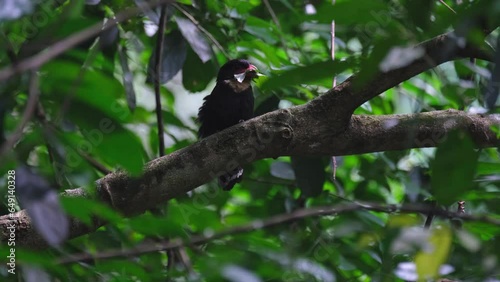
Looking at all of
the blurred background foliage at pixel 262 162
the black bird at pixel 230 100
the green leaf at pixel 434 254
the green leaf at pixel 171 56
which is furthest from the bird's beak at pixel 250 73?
the green leaf at pixel 434 254

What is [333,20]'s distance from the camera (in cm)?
106

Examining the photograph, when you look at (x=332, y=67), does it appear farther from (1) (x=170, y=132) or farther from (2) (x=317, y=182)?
(1) (x=170, y=132)

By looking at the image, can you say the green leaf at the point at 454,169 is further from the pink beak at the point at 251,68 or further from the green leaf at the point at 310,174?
the pink beak at the point at 251,68

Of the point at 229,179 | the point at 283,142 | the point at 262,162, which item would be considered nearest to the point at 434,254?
the point at 283,142

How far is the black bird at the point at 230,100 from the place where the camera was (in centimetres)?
320

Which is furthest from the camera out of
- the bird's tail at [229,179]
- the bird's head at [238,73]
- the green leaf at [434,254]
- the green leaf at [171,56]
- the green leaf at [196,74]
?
the green leaf at [196,74]

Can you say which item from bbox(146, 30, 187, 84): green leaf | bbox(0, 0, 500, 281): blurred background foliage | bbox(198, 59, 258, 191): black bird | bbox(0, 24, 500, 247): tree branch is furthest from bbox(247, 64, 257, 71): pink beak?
bbox(0, 24, 500, 247): tree branch

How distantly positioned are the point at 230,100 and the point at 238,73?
14 centimetres

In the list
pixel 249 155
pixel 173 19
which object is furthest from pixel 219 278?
pixel 173 19

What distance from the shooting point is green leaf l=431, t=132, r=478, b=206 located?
1040mm

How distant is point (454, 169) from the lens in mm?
1052

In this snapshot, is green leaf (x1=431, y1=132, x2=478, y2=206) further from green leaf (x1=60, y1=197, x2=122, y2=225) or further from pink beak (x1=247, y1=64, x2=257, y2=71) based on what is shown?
pink beak (x1=247, y1=64, x2=257, y2=71)

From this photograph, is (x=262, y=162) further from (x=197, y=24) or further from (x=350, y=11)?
(x=350, y=11)

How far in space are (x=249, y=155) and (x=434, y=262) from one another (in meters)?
1.23
